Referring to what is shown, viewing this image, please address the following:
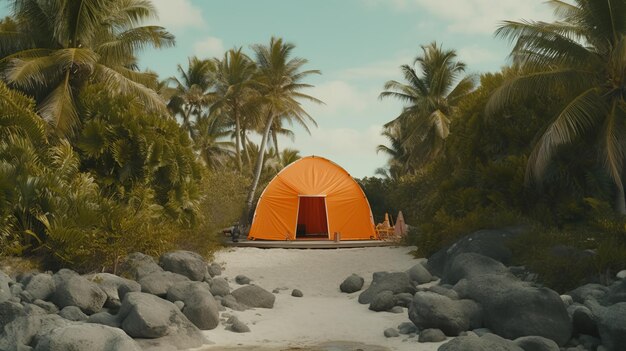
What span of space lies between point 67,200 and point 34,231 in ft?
3.32

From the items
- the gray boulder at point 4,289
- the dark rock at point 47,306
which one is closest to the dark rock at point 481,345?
the dark rock at point 47,306

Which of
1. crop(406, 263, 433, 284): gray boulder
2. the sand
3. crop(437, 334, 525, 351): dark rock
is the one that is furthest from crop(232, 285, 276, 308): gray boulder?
crop(437, 334, 525, 351): dark rock

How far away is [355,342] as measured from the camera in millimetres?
9969

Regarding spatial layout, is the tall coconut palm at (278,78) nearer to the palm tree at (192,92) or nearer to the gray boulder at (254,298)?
the palm tree at (192,92)

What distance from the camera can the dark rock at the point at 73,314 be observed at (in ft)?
32.4

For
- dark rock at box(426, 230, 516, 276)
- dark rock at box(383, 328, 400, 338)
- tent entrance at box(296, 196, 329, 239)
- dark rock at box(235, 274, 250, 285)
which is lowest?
dark rock at box(383, 328, 400, 338)

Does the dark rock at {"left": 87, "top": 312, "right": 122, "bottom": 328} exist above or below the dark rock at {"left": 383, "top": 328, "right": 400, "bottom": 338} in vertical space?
above

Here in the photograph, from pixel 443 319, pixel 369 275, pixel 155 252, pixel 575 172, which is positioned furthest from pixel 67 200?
pixel 575 172

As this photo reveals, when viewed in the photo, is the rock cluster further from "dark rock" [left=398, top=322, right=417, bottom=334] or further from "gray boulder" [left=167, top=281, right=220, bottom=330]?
"dark rock" [left=398, top=322, right=417, bottom=334]

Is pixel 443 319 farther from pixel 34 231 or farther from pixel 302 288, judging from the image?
pixel 34 231

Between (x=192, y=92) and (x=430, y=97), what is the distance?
1384cm

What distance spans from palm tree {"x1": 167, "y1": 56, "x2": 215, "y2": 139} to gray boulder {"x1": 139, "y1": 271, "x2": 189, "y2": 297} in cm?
2723

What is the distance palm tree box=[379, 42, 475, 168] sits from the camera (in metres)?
32.3

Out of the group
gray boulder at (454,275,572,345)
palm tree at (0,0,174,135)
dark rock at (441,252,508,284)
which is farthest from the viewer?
palm tree at (0,0,174,135)
